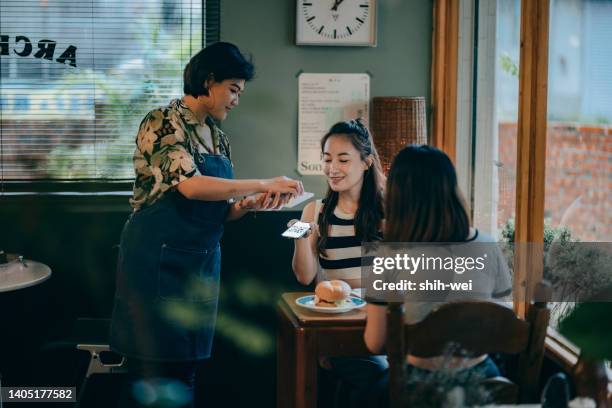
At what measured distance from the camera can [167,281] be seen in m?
2.86

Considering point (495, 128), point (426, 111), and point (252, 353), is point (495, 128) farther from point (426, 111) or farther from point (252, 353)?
point (252, 353)

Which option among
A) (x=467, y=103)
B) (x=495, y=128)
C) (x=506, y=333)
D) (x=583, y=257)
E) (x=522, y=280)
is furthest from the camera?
(x=467, y=103)

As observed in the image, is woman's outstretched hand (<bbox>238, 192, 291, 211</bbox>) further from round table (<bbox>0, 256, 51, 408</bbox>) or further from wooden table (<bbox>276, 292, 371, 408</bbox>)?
round table (<bbox>0, 256, 51, 408</bbox>)

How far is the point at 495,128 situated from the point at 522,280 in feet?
2.17

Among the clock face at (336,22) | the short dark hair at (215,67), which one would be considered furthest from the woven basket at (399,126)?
the short dark hair at (215,67)

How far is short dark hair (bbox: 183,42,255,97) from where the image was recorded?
2.87m

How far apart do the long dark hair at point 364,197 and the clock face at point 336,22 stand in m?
0.86

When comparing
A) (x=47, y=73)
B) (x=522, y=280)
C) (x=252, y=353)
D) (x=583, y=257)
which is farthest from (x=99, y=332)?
(x=583, y=257)

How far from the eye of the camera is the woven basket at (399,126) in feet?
12.4

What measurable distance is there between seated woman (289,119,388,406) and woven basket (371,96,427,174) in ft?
1.86

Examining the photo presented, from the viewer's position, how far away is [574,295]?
2650 millimetres

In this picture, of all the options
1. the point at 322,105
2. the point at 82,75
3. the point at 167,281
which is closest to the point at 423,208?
the point at 167,281

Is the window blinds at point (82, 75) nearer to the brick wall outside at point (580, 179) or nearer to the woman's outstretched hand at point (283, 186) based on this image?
the woman's outstretched hand at point (283, 186)

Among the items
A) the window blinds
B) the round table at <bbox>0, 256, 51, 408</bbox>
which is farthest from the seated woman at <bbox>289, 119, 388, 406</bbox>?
the window blinds
